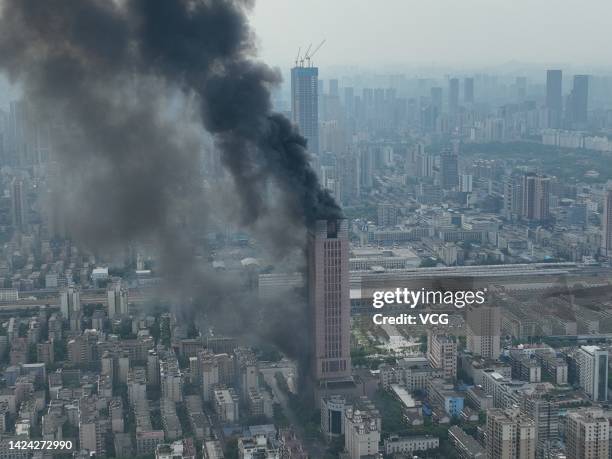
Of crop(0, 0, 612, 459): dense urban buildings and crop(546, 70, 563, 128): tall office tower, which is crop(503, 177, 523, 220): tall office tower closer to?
crop(0, 0, 612, 459): dense urban buildings

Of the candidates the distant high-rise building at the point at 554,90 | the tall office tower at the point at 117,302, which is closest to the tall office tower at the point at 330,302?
the tall office tower at the point at 117,302

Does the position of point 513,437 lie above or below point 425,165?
below

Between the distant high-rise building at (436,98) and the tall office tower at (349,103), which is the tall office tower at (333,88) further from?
the distant high-rise building at (436,98)

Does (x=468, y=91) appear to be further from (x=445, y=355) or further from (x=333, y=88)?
(x=445, y=355)

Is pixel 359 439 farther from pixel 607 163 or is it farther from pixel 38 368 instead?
pixel 607 163

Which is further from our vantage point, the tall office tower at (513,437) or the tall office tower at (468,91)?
the tall office tower at (468,91)

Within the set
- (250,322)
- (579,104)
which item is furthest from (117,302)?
(579,104)

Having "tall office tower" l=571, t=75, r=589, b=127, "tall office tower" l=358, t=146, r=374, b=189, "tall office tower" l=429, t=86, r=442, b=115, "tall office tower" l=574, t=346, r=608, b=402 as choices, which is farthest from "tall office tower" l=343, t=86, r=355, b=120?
"tall office tower" l=574, t=346, r=608, b=402
